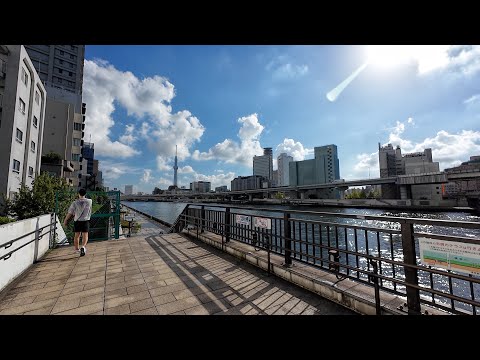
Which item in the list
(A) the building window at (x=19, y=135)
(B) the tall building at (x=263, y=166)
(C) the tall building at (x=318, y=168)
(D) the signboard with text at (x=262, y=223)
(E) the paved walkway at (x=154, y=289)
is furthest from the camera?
(B) the tall building at (x=263, y=166)

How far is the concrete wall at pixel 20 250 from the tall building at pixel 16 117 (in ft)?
54.3

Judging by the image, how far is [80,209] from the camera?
6020 mm

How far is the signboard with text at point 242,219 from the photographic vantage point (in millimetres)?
5824

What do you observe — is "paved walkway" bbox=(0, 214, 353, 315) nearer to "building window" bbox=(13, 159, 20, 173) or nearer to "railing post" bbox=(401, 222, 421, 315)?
"railing post" bbox=(401, 222, 421, 315)

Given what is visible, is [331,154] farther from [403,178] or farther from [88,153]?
[88,153]

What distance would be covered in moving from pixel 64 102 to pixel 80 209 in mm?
47446

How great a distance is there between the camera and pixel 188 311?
306 cm

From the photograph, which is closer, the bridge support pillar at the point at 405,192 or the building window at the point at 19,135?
the building window at the point at 19,135

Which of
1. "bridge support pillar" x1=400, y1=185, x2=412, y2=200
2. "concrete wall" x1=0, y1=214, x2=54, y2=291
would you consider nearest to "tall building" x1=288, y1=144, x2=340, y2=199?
"bridge support pillar" x1=400, y1=185, x2=412, y2=200

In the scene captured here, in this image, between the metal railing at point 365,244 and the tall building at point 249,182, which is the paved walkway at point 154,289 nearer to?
the metal railing at point 365,244

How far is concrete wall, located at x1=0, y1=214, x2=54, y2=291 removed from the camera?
12.8 ft

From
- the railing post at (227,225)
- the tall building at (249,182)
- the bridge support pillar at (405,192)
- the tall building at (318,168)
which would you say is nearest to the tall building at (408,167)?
the bridge support pillar at (405,192)
